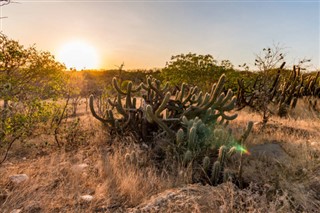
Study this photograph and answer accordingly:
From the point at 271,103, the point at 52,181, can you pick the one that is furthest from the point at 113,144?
the point at 271,103

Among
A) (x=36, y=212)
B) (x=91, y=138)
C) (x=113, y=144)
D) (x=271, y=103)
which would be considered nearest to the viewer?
(x=36, y=212)

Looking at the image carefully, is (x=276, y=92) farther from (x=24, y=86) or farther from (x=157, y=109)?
(x=24, y=86)

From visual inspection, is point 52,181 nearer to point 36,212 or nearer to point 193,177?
point 36,212

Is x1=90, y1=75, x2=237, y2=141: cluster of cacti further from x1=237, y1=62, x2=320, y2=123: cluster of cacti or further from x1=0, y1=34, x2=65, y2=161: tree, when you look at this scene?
x1=237, y1=62, x2=320, y2=123: cluster of cacti

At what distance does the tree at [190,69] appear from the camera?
10781 millimetres

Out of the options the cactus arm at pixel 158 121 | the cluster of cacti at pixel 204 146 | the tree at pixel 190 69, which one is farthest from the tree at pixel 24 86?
the tree at pixel 190 69

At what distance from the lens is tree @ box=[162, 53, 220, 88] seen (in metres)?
10.8

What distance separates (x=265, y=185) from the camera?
9.54ft

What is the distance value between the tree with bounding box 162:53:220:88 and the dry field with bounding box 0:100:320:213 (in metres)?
6.42

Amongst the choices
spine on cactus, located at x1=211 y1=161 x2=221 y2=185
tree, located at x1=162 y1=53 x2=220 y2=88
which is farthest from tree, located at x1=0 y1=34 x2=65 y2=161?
tree, located at x1=162 y1=53 x2=220 y2=88

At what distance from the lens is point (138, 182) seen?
301 centimetres

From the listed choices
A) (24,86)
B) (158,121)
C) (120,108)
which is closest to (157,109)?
(158,121)

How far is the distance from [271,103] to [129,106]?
6517mm

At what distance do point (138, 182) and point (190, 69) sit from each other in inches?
328
